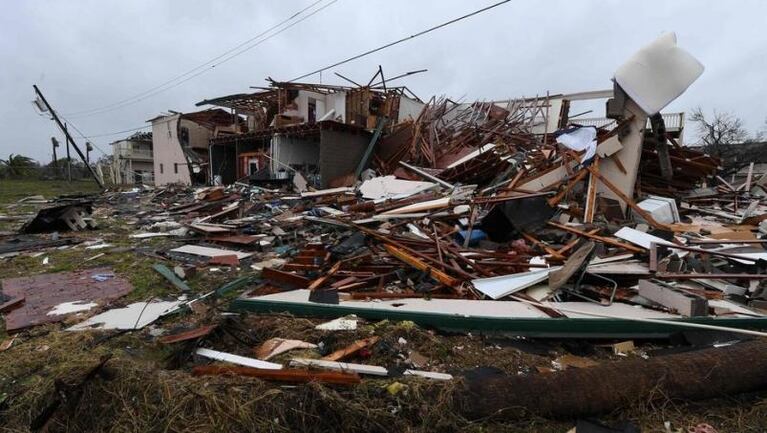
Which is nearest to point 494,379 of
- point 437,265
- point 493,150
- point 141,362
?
point 437,265

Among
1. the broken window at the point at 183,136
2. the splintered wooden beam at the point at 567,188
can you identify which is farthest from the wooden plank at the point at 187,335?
the broken window at the point at 183,136

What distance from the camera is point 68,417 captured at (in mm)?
2277

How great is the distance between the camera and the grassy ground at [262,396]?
226 cm

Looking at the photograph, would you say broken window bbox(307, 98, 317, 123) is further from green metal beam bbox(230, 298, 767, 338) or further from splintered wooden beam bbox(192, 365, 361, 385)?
splintered wooden beam bbox(192, 365, 361, 385)

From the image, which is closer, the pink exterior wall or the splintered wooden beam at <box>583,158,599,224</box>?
the splintered wooden beam at <box>583,158,599,224</box>

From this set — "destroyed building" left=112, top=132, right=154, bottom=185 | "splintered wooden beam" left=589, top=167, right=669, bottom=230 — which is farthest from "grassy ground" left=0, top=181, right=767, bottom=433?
"destroyed building" left=112, top=132, right=154, bottom=185

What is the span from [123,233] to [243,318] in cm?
742

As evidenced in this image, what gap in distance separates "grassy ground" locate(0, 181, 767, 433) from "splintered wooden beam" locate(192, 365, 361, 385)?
0.06 meters

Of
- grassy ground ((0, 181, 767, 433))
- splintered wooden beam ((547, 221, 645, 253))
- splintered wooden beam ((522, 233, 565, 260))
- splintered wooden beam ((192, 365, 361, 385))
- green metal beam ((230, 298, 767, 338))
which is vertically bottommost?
grassy ground ((0, 181, 767, 433))

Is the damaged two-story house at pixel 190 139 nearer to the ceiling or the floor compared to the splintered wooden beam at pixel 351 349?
nearer to the ceiling

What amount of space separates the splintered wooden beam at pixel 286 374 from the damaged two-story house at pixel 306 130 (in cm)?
1272

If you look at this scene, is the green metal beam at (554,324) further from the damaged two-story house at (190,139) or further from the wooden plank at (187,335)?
the damaged two-story house at (190,139)

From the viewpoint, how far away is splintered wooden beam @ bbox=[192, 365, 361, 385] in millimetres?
2510

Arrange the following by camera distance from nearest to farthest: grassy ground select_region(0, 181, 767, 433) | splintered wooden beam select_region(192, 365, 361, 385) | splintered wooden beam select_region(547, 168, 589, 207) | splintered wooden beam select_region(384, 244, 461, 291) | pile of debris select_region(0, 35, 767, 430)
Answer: grassy ground select_region(0, 181, 767, 433) < splintered wooden beam select_region(192, 365, 361, 385) < pile of debris select_region(0, 35, 767, 430) < splintered wooden beam select_region(384, 244, 461, 291) < splintered wooden beam select_region(547, 168, 589, 207)
